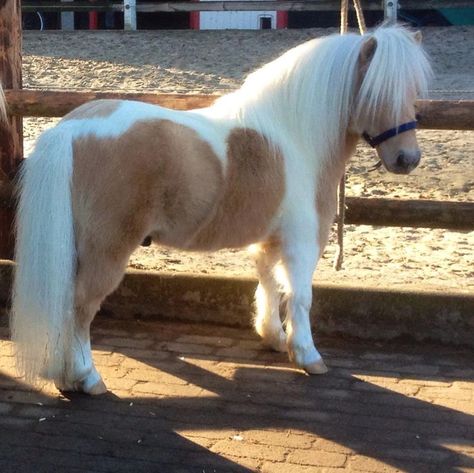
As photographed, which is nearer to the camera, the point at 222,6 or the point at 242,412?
the point at 242,412

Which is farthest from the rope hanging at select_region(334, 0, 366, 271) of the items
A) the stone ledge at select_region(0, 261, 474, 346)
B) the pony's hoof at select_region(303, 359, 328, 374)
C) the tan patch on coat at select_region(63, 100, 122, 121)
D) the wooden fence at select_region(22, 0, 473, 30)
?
the wooden fence at select_region(22, 0, 473, 30)

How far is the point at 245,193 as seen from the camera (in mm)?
3889

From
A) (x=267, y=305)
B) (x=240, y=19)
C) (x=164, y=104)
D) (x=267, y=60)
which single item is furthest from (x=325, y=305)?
(x=240, y=19)

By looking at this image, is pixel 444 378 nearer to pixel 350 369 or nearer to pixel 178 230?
pixel 350 369

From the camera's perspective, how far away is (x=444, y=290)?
4727 millimetres

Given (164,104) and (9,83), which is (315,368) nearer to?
(164,104)

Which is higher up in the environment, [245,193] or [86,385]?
[245,193]

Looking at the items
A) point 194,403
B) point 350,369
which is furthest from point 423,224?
point 194,403

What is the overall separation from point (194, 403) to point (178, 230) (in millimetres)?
754

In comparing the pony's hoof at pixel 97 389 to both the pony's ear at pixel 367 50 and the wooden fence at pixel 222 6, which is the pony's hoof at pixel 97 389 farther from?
the wooden fence at pixel 222 6

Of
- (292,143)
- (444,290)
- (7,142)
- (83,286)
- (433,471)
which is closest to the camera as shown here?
(433,471)

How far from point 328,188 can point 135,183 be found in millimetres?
1015

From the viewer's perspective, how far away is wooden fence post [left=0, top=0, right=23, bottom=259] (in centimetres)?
498

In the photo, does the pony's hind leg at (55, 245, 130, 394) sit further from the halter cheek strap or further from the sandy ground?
the sandy ground
